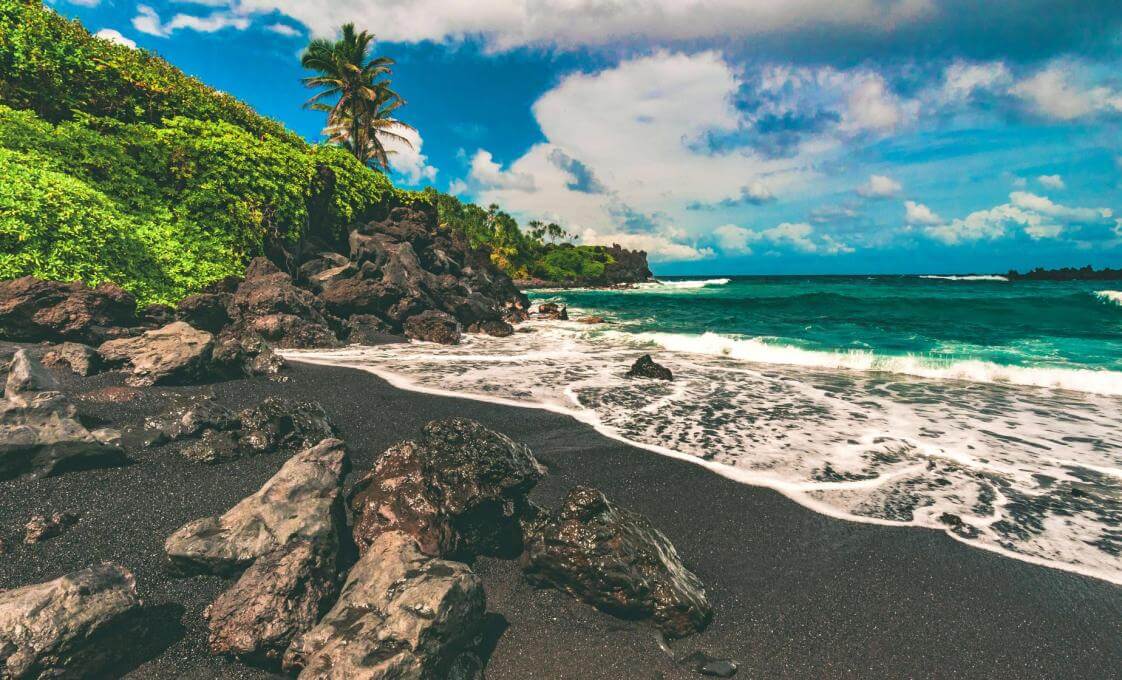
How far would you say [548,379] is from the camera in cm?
1016

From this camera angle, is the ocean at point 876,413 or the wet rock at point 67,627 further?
the ocean at point 876,413

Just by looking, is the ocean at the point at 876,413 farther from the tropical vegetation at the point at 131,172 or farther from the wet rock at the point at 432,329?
the tropical vegetation at the point at 131,172

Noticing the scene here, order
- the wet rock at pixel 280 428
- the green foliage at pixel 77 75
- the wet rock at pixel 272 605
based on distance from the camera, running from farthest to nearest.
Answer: the green foliage at pixel 77 75
the wet rock at pixel 280 428
the wet rock at pixel 272 605

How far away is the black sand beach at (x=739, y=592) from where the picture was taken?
9.63ft

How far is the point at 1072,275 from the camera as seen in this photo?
75.8 metres

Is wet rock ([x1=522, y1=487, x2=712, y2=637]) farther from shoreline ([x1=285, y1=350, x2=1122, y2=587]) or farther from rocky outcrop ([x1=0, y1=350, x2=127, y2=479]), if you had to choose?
rocky outcrop ([x1=0, y1=350, x2=127, y2=479])

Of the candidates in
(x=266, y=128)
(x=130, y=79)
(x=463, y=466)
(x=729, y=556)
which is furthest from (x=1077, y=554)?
(x=266, y=128)

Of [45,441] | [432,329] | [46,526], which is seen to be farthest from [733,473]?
[432,329]

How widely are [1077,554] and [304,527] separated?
22.7 feet

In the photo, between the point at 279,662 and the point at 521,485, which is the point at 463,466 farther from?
the point at 279,662

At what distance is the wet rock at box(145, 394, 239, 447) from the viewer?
5.04 m

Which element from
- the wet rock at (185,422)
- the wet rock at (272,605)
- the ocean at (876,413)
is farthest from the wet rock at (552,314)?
the wet rock at (272,605)

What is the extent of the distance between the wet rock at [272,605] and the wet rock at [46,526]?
5.66 ft

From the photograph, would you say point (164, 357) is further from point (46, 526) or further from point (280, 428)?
point (46, 526)
